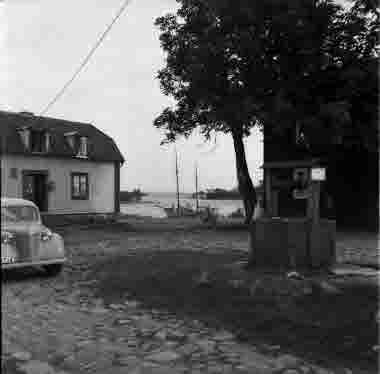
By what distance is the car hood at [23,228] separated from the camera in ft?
24.8

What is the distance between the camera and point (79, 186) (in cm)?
2627

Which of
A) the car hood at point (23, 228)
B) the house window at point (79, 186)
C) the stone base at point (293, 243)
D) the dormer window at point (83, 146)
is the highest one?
the dormer window at point (83, 146)

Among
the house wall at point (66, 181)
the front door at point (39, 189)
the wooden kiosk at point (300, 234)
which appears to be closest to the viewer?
the wooden kiosk at point (300, 234)

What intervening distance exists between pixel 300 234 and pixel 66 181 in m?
19.4

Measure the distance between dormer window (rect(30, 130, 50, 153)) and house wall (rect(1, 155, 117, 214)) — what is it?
538 millimetres

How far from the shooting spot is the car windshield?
27.3ft

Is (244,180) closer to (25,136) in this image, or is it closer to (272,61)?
(272,61)

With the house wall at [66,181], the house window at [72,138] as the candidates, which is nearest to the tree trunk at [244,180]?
the house wall at [66,181]

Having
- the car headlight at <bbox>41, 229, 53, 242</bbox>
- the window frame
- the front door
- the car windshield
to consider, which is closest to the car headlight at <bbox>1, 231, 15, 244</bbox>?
the car headlight at <bbox>41, 229, 53, 242</bbox>

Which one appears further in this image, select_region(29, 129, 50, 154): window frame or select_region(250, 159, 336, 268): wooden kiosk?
select_region(29, 129, 50, 154): window frame

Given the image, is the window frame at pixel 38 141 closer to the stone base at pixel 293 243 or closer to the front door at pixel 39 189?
the front door at pixel 39 189

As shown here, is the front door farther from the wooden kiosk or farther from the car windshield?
the wooden kiosk

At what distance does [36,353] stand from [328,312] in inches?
145

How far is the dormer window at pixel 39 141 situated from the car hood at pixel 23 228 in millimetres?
17298
